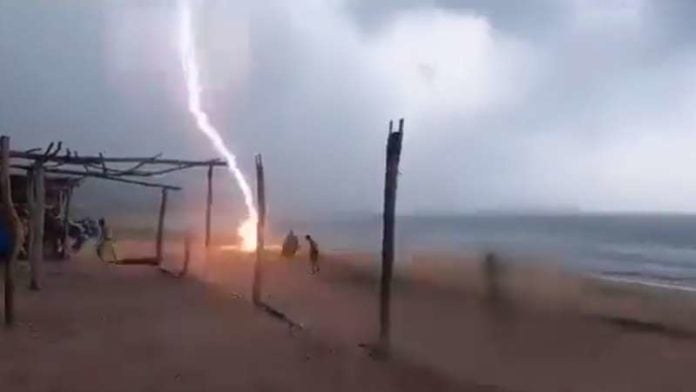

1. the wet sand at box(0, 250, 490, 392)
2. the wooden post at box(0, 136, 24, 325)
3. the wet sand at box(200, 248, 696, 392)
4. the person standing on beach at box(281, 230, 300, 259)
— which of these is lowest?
the wet sand at box(200, 248, 696, 392)

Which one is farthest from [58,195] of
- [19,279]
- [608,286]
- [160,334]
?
[608,286]

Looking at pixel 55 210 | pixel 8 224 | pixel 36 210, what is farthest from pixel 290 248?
pixel 8 224

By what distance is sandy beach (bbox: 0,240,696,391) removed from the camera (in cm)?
952

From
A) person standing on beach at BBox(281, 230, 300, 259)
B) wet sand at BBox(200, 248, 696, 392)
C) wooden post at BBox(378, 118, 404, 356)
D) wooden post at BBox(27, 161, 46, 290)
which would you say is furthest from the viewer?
person standing on beach at BBox(281, 230, 300, 259)

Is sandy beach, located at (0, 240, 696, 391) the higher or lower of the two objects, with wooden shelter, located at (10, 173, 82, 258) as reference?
lower

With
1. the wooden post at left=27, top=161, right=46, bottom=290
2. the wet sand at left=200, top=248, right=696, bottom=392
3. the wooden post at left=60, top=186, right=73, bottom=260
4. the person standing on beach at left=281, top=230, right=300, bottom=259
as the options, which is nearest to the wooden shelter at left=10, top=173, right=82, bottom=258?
the wooden post at left=60, top=186, right=73, bottom=260

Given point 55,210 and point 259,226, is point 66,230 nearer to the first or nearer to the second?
point 55,210

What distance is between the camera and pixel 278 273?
2512 centimetres

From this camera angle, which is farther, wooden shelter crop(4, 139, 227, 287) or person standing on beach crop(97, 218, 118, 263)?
person standing on beach crop(97, 218, 118, 263)

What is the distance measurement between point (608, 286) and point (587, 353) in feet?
59.7

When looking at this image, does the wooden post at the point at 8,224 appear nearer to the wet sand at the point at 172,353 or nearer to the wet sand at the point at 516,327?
the wet sand at the point at 172,353

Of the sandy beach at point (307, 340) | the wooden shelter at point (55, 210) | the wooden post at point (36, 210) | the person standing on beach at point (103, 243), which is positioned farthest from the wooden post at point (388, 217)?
the person standing on beach at point (103, 243)

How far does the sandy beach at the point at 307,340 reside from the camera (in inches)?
375

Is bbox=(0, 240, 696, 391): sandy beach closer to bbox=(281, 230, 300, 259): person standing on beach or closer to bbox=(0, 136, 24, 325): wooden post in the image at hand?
bbox=(0, 136, 24, 325): wooden post
